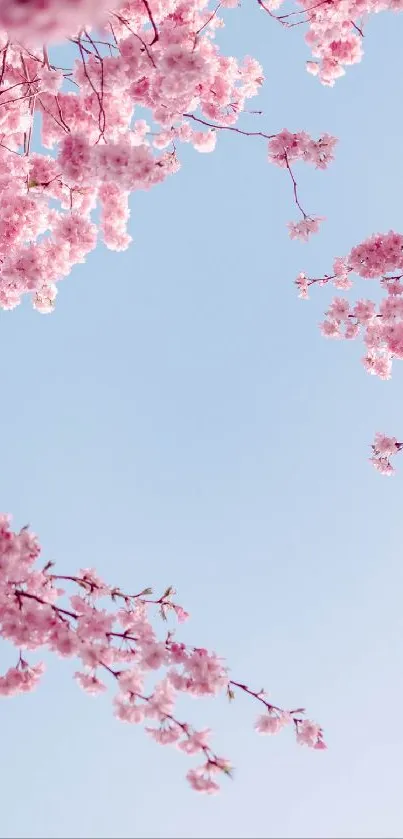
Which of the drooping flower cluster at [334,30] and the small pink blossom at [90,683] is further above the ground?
the drooping flower cluster at [334,30]

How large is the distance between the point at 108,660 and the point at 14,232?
495 cm

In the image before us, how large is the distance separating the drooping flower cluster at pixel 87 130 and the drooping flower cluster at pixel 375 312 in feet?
4.83

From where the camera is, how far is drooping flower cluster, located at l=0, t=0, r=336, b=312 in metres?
6.13

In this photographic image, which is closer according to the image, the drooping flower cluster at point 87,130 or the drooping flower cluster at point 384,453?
the drooping flower cluster at point 87,130

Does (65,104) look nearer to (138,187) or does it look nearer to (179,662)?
(138,187)

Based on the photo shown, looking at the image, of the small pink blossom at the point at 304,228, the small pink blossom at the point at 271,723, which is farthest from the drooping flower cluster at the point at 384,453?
the small pink blossom at the point at 271,723

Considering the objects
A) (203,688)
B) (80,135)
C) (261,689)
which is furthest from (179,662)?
(80,135)

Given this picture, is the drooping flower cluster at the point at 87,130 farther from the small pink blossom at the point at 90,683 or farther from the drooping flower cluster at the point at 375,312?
the small pink blossom at the point at 90,683

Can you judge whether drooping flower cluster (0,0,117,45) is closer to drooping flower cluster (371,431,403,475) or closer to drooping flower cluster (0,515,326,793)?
drooping flower cluster (0,515,326,793)

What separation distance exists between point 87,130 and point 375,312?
16.0 feet

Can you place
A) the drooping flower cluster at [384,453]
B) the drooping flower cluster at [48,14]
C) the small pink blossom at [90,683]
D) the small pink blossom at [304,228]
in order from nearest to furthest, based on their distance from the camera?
the drooping flower cluster at [48,14]
the small pink blossom at [90,683]
the small pink blossom at [304,228]
the drooping flower cluster at [384,453]

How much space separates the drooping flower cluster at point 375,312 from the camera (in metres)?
8.82

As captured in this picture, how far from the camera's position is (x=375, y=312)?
32.7 feet

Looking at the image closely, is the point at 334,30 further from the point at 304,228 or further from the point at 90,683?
the point at 90,683
